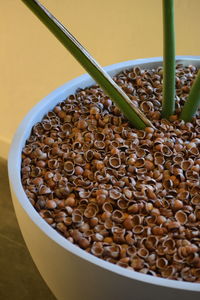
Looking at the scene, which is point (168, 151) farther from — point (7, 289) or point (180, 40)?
point (7, 289)

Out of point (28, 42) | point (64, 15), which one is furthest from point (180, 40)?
point (28, 42)

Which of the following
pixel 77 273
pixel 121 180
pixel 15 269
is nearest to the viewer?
pixel 77 273

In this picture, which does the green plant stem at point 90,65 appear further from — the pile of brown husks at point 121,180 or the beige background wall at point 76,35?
the beige background wall at point 76,35

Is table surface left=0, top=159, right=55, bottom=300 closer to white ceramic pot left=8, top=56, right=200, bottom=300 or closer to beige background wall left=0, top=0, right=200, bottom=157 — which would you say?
beige background wall left=0, top=0, right=200, bottom=157

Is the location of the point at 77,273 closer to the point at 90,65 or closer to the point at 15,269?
the point at 90,65

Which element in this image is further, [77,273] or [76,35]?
[76,35]

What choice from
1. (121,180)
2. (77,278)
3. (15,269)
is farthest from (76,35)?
(77,278)
